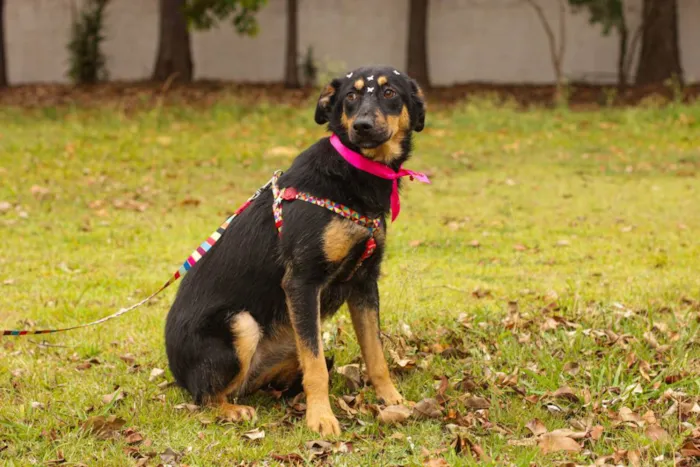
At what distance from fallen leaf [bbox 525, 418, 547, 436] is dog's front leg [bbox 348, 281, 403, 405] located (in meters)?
0.69

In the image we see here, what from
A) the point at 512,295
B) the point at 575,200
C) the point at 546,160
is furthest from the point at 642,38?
the point at 512,295

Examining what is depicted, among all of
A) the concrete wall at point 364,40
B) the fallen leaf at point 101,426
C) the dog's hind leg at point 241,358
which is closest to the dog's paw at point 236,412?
the dog's hind leg at point 241,358

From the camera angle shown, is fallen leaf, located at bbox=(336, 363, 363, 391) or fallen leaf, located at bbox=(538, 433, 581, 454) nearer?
fallen leaf, located at bbox=(538, 433, 581, 454)

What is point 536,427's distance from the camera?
Result: 165 inches

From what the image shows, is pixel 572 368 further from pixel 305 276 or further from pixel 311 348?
pixel 305 276

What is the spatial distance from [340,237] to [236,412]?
40.6 inches

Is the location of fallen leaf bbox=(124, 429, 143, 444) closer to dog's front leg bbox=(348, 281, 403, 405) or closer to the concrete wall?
dog's front leg bbox=(348, 281, 403, 405)

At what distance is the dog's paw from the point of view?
4312 millimetres

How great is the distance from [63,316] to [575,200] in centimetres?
670

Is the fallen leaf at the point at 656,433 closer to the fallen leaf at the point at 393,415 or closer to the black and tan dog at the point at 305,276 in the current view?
the fallen leaf at the point at 393,415

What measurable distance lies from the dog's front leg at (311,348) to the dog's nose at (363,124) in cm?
76

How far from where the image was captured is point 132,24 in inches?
923

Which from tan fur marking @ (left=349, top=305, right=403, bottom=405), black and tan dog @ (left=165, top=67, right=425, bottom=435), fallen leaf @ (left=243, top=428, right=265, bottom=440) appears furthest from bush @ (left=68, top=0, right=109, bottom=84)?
fallen leaf @ (left=243, top=428, right=265, bottom=440)

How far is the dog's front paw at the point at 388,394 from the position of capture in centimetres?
454
